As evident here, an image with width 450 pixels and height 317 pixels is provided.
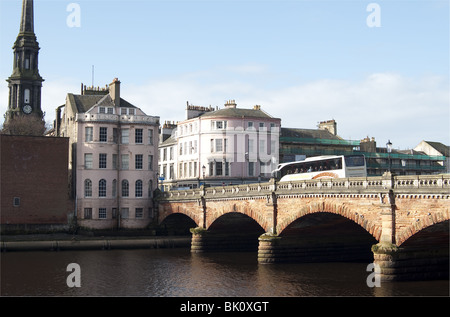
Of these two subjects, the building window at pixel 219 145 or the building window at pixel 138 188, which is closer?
the building window at pixel 138 188

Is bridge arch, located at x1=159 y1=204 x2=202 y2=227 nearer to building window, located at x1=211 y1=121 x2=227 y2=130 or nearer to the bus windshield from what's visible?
building window, located at x1=211 y1=121 x2=227 y2=130

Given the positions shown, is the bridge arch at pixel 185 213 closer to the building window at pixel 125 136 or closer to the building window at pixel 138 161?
the building window at pixel 138 161

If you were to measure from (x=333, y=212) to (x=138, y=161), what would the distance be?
38.3 m

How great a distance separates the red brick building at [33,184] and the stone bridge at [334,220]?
498 inches

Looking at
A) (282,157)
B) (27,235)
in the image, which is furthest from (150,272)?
(282,157)

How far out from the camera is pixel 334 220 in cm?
5125

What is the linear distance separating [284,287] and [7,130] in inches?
2939

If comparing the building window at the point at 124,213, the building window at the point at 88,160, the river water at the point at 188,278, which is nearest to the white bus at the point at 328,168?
the river water at the point at 188,278

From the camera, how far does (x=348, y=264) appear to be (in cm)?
5222

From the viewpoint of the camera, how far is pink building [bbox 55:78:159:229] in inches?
2987

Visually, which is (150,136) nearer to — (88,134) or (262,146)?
(88,134)

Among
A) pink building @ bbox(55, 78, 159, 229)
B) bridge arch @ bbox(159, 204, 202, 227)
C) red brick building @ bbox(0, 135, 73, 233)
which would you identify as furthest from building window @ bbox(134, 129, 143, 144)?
bridge arch @ bbox(159, 204, 202, 227)

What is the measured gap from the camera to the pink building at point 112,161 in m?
75.9

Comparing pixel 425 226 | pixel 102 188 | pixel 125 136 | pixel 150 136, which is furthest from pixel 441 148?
pixel 425 226
